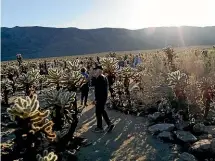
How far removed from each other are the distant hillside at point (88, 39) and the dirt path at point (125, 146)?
100733 millimetres

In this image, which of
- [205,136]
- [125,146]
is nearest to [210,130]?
[205,136]

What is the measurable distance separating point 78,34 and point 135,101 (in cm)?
11524

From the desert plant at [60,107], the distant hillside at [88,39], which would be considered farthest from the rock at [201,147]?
the distant hillside at [88,39]

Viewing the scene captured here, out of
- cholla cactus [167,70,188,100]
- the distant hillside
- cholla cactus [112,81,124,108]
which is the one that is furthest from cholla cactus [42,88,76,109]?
the distant hillside

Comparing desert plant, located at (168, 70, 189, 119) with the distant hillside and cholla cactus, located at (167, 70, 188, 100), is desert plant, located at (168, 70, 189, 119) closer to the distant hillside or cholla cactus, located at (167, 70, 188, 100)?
cholla cactus, located at (167, 70, 188, 100)

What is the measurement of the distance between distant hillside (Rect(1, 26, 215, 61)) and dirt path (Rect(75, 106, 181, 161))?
101m

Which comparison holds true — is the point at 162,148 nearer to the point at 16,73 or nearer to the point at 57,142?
the point at 57,142

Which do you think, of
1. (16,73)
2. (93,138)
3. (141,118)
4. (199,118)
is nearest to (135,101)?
(141,118)

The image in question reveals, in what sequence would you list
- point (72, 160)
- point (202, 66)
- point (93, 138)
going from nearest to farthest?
point (72, 160), point (93, 138), point (202, 66)

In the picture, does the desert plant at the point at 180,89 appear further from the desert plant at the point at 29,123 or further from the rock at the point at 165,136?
the desert plant at the point at 29,123

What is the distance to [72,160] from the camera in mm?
9883

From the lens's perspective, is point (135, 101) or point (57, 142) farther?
point (135, 101)

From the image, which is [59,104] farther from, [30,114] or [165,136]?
[30,114]

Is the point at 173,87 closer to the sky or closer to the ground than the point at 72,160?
closer to the sky
